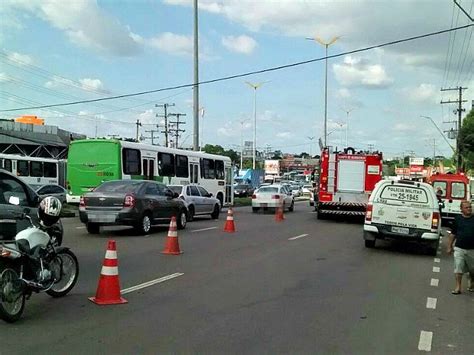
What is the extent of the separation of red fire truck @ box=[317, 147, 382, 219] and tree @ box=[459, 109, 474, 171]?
53587 mm

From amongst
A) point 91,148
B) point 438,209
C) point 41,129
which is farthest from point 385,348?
point 41,129

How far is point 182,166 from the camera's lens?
30109 mm

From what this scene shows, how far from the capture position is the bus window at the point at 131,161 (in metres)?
24.7

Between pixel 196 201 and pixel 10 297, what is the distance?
17.5 metres

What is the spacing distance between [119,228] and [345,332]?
14.1 metres

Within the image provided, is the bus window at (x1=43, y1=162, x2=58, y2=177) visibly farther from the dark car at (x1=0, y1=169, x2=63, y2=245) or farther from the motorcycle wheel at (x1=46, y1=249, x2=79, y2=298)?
the motorcycle wheel at (x1=46, y1=249, x2=79, y2=298)

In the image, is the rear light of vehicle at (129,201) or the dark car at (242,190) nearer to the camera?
the rear light of vehicle at (129,201)

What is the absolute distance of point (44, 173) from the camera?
41.0 metres

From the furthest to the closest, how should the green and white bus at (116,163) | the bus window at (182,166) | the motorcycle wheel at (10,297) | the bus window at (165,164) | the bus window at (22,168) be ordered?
the bus window at (22,168), the bus window at (182,166), the bus window at (165,164), the green and white bus at (116,163), the motorcycle wheel at (10,297)

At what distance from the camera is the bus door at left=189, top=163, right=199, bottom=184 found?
3095 centimetres

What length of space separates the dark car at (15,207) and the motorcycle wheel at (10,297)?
1375 millimetres

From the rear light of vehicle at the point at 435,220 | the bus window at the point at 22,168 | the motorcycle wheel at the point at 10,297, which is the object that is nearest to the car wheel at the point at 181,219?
the rear light of vehicle at the point at 435,220

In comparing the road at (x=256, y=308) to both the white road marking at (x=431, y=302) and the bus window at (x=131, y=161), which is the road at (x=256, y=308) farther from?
the bus window at (x=131, y=161)

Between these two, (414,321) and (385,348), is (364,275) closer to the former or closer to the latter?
(414,321)
